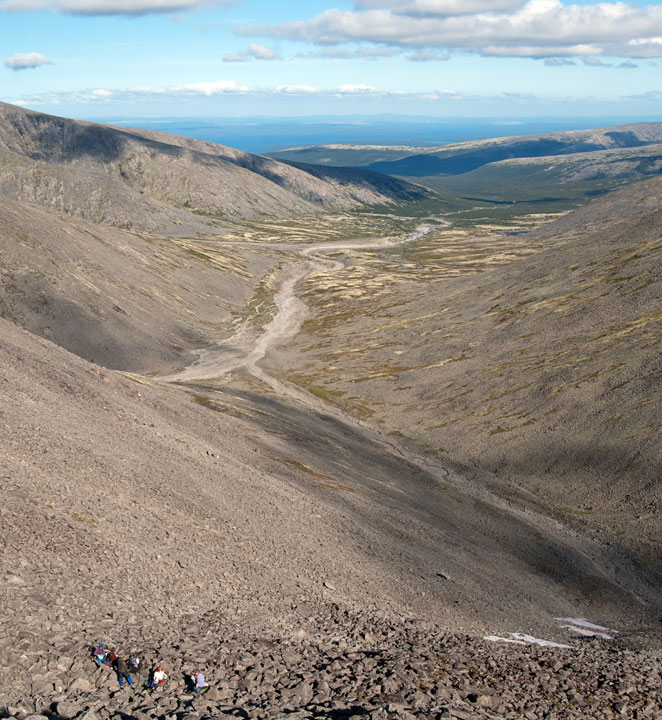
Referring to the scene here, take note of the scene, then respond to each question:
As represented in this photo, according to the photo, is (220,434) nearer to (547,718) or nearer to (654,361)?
(547,718)

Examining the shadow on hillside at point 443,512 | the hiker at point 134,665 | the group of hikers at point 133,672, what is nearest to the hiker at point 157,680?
the group of hikers at point 133,672

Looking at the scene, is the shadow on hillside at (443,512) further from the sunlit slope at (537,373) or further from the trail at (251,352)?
the trail at (251,352)

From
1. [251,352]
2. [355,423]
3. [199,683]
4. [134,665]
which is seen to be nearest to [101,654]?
[134,665]

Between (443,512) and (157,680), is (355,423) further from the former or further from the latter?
(157,680)

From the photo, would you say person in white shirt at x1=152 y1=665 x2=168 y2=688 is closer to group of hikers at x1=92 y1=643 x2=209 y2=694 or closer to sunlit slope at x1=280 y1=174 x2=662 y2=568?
group of hikers at x1=92 y1=643 x2=209 y2=694

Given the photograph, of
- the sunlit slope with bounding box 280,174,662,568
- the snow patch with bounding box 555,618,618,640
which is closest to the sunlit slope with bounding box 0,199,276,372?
the sunlit slope with bounding box 280,174,662,568

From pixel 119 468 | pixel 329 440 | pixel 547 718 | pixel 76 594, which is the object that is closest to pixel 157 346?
pixel 329 440
